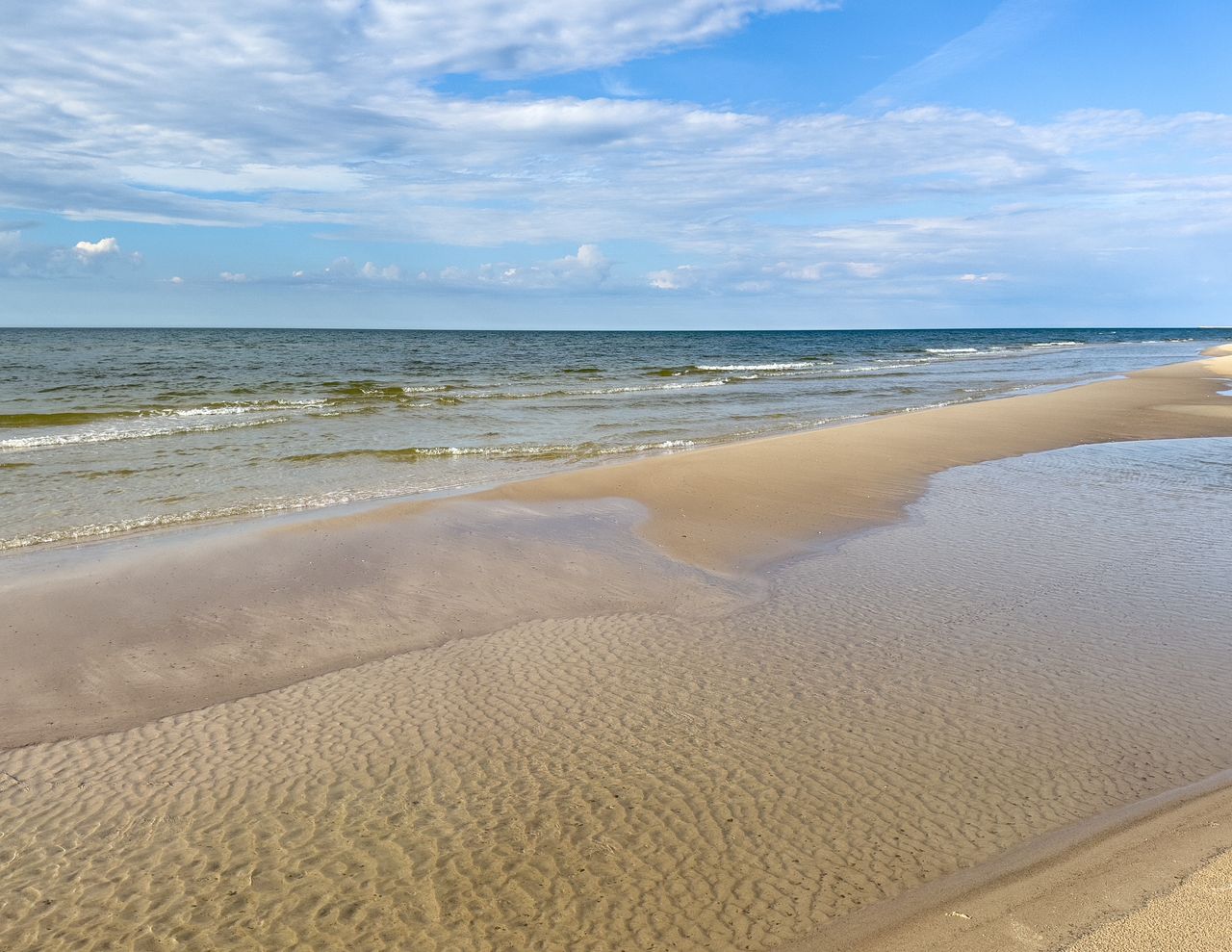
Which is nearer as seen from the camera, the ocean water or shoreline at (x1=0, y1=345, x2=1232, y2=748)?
shoreline at (x1=0, y1=345, x2=1232, y2=748)

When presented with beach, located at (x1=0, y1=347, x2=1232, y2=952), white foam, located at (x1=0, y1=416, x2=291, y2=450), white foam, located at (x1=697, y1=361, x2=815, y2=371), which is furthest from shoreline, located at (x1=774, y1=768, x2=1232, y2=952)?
→ white foam, located at (x1=697, y1=361, x2=815, y2=371)

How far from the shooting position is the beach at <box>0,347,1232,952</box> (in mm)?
3947

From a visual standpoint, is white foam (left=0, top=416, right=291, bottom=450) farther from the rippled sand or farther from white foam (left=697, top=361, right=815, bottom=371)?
white foam (left=697, top=361, right=815, bottom=371)

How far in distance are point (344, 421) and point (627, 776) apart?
2069cm

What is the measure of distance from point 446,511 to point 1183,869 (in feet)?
30.5

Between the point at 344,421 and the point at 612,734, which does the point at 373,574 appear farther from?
the point at 344,421

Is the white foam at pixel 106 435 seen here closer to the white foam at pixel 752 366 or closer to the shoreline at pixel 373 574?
the shoreline at pixel 373 574

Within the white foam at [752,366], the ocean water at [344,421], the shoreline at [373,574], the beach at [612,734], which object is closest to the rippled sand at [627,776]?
the beach at [612,734]

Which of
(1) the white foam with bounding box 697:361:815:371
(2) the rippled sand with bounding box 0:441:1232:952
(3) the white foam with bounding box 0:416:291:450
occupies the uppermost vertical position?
(1) the white foam with bounding box 697:361:815:371

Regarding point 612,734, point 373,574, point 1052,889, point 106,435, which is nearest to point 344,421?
point 106,435

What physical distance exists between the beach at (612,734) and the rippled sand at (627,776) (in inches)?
0.9

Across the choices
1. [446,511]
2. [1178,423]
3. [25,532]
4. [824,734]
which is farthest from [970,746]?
[1178,423]

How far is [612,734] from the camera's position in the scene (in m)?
5.54

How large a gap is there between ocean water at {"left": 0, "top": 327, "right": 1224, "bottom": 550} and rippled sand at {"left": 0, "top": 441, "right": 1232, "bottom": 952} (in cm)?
706
